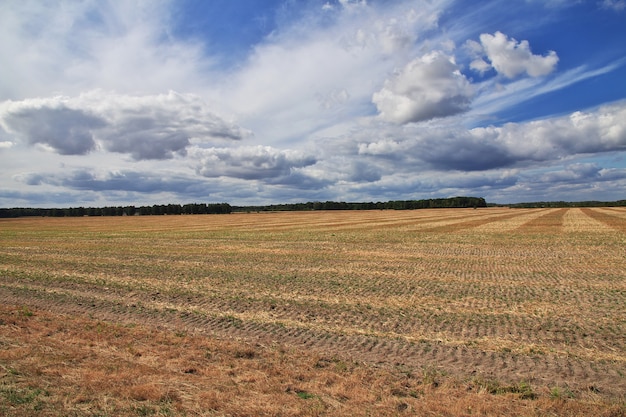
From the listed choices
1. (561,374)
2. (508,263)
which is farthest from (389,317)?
(508,263)

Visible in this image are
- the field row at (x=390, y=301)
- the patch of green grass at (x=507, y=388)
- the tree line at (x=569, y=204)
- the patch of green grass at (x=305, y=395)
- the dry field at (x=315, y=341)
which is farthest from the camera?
the tree line at (x=569, y=204)

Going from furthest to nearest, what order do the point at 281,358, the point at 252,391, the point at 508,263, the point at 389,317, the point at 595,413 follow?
the point at 508,263, the point at 389,317, the point at 281,358, the point at 252,391, the point at 595,413

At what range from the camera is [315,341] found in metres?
9.67

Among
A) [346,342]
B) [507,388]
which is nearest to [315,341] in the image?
[346,342]

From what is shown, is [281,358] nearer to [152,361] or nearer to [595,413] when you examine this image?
[152,361]

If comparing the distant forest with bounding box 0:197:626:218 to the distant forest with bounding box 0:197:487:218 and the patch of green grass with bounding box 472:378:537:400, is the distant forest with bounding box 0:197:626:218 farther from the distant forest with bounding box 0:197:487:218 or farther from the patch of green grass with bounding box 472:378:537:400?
the patch of green grass with bounding box 472:378:537:400

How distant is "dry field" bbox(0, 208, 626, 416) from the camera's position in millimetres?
6461

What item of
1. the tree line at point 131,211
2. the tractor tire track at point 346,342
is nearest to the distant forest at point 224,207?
the tree line at point 131,211

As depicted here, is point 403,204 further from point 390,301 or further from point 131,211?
point 390,301

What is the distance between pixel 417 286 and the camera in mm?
16469

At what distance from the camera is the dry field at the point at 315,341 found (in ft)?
21.2

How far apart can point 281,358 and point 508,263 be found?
60.3 ft

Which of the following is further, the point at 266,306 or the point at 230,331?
the point at 266,306

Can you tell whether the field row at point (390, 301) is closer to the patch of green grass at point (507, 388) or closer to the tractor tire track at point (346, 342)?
the tractor tire track at point (346, 342)
